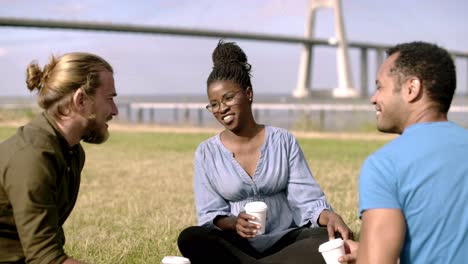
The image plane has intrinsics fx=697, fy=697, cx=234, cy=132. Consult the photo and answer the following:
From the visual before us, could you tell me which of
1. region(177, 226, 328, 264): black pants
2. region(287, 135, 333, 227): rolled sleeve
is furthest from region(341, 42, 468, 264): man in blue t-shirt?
region(287, 135, 333, 227): rolled sleeve

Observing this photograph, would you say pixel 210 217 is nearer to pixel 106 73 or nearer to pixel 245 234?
pixel 245 234

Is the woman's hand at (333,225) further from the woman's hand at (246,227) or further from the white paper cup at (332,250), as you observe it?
the white paper cup at (332,250)

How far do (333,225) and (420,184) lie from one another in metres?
1.29

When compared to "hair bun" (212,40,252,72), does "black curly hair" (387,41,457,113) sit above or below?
above

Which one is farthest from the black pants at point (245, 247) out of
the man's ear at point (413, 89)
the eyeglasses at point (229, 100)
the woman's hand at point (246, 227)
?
the man's ear at point (413, 89)

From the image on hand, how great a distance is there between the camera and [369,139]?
16156mm

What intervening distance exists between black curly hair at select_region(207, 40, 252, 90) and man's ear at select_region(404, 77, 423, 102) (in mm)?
1590

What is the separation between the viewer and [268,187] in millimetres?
3521

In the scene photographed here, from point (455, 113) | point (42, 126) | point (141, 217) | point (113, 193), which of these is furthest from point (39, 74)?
point (455, 113)

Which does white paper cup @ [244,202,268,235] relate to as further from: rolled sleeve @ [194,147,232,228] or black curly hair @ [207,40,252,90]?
black curly hair @ [207,40,252,90]

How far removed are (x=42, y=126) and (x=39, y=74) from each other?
19 centimetres

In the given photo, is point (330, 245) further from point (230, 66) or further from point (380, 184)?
point (230, 66)

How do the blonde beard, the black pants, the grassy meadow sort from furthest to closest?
the grassy meadow, the black pants, the blonde beard

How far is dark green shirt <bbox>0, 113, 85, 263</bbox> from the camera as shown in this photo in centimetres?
227
